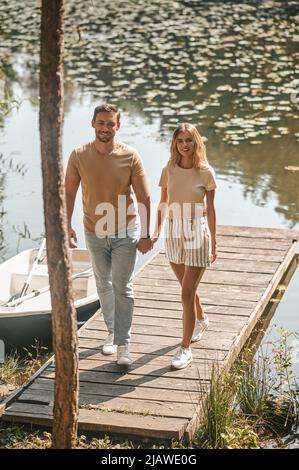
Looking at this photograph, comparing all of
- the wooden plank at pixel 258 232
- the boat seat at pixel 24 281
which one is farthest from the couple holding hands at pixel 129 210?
the wooden plank at pixel 258 232

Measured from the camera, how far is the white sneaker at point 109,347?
7.08 m

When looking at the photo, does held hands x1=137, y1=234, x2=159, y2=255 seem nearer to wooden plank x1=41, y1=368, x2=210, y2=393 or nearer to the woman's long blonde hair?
the woman's long blonde hair

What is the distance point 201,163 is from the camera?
6.50 metres

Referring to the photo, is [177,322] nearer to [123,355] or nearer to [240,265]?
[123,355]

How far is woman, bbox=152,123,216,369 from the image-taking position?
256 inches

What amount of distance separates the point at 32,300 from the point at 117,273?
211cm

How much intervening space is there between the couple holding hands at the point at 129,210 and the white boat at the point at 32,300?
1.56 m

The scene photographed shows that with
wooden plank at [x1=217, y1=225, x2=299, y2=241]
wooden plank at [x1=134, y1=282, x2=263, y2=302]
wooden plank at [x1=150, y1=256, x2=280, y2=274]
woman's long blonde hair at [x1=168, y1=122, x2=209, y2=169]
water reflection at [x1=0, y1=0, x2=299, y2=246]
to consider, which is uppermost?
water reflection at [x1=0, y1=0, x2=299, y2=246]

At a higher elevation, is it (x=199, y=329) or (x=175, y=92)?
(x=175, y=92)

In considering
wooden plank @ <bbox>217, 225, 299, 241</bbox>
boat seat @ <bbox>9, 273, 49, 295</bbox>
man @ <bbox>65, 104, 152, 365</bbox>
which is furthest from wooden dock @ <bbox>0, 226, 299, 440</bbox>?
boat seat @ <bbox>9, 273, 49, 295</bbox>

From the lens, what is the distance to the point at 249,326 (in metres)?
7.78

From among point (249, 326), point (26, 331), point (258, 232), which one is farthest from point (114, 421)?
point (258, 232)

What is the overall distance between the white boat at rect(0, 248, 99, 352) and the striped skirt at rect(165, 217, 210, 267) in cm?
185
